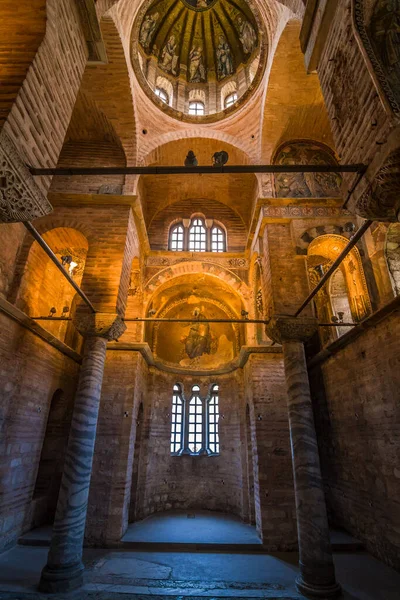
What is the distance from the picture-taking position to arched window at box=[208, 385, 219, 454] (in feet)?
42.4

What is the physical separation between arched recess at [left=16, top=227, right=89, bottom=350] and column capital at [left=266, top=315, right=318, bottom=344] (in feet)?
19.9

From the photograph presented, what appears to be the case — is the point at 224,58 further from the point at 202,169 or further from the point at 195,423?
the point at 195,423

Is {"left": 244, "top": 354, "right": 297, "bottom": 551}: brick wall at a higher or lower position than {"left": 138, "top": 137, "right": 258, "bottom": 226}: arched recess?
lower

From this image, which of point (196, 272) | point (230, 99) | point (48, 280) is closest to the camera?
point (48, 280)

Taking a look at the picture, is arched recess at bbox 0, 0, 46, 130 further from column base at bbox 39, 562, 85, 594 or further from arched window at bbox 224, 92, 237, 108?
arched window at bbox 224, 92, 237, 108

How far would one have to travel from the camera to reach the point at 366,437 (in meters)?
7.10

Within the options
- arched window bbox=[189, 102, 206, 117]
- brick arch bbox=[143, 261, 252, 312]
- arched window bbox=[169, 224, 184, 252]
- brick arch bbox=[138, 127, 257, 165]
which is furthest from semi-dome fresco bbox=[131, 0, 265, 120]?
brick arch bbox=[143, 261, 252, 312]

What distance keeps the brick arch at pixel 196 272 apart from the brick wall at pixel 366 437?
464cm

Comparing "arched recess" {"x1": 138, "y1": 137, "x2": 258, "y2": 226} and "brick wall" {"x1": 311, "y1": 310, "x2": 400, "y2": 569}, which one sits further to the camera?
"arched recess" {"x1": 138, "y1": 137, "x2": 258, "y2": 226}

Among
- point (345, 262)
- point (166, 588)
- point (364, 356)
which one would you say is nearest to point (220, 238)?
point (345, 262)

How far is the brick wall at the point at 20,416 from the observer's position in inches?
276

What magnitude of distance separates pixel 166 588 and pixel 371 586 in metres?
3.61

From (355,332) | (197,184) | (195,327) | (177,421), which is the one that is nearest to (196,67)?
(197,184)

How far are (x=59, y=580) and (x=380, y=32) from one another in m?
9.50
